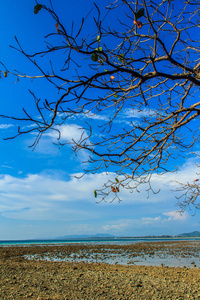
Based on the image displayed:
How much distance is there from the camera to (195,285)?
7.08 metres

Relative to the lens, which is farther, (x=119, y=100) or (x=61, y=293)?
(x=61, y=293)

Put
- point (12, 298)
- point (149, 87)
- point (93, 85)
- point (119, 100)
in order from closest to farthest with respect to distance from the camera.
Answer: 1. point (93, 85)
2. point (119, 100)
3. point (149, 87)
4. point (12, 298)

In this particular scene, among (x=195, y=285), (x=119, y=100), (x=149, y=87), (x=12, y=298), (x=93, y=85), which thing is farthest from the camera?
(x=195, y=285)

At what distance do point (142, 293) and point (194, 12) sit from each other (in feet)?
21.4

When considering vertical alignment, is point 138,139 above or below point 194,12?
Result: below

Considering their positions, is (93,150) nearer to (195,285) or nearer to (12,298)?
(12,298)

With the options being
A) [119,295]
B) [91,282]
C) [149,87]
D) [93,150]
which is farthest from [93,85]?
[91,282]

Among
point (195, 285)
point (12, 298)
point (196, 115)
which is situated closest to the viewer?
point (196, 115)

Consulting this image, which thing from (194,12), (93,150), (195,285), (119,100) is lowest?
(195,285)

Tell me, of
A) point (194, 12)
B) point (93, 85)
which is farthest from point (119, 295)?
point (194, 12)

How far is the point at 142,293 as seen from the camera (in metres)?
6.15

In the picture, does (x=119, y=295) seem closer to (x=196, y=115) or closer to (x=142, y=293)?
(x=142, y=293)

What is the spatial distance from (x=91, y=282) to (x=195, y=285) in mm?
3130

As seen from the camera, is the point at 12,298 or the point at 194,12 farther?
the point at 12,298
